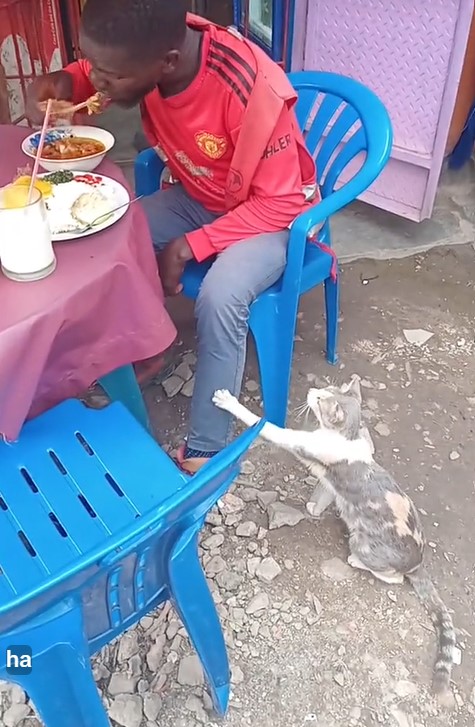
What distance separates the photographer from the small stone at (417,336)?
258cm

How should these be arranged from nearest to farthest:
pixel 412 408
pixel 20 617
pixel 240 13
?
pixel 20 617
pixel 412 408
pixel 240 13

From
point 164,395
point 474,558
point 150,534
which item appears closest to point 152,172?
point 164,395

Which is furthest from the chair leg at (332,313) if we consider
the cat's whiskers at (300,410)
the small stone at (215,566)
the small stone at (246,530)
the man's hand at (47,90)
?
the man's hand at (47,90)

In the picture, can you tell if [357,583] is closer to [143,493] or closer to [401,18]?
[143,493]

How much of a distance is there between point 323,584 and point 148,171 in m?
1.39

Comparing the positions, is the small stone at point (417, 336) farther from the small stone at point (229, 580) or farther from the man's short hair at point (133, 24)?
the man's short hair at point (133, 24)

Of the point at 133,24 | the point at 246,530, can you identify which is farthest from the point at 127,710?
the point at 133,24

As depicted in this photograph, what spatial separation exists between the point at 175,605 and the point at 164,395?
108 cm

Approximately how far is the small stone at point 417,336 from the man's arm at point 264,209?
34.9 inches

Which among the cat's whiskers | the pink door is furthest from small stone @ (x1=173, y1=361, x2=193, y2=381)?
the pink door

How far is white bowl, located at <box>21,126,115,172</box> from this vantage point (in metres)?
1.60

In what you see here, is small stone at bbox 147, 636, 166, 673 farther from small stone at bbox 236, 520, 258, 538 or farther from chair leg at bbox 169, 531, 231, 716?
small stone at bbox 236, 520, 258, 538

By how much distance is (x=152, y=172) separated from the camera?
235 cm

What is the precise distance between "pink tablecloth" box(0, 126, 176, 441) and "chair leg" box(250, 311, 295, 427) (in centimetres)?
51
